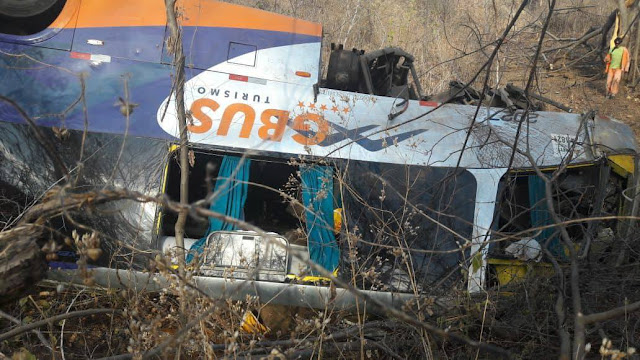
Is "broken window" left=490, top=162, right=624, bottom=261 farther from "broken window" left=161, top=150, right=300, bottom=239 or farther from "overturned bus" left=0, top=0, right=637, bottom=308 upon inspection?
"broken window" left=161, top=150, right=300, bottom=239

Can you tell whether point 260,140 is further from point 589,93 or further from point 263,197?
point 589,93

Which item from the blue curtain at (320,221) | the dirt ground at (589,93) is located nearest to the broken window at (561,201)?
the blue curtain at (320,221)

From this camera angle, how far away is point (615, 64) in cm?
1188

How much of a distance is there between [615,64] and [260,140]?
9.12 metres

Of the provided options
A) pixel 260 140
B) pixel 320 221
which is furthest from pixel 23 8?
pixel 320 221

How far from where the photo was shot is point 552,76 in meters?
14.1

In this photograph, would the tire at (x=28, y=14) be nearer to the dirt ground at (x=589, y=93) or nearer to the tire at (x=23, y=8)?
the tire at (x=23, y=8)

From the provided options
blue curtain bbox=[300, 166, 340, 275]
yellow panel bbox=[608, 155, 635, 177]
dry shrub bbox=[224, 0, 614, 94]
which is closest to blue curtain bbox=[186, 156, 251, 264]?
Answer: blue curtain bbox=[300, 166, 340, 275]

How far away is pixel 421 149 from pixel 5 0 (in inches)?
166

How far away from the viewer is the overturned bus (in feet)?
17.1

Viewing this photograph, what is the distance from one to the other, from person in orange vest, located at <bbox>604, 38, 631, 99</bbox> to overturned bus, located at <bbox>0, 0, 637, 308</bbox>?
6.54m

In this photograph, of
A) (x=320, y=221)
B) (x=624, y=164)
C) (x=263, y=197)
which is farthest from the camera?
(x=263, y=197)

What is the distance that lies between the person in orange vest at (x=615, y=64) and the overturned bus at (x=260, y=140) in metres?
6.54

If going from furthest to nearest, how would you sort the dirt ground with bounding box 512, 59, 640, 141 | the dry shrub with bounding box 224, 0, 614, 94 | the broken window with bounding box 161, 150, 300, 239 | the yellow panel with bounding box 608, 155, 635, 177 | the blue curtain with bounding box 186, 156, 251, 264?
1. the dry shrub with bounding box 224, 0, 614, 94
2. the dirt ground with bounding box 512, 59, 640, 141
3. the broken window with bounding box 161, 150, 300, 239
4. the yellow panel with bounding box 608, 155, 635, 177
5. the blue curtain with bounding box 186, 156, 251, 264
